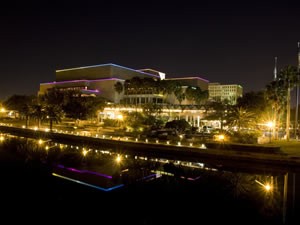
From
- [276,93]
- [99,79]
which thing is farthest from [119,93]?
[276,93]

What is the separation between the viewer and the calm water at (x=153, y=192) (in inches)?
463

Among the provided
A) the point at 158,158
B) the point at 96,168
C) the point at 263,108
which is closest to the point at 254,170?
the point at 158,158

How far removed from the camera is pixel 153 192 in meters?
14.6

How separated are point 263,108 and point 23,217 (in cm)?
3923

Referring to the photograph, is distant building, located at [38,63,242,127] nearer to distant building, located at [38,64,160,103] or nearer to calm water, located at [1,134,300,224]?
distant building, located at [38,64,160,103]

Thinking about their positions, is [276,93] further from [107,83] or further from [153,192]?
[107,83]

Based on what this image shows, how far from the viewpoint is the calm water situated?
11.8 meters

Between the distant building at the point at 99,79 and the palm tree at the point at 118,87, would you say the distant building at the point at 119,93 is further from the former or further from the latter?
the palm tree at the point at 118,87

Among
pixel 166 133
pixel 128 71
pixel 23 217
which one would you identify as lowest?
pixel 23 217

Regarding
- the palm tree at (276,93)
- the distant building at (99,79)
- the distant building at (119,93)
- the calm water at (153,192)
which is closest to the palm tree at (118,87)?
the distant building at (119,93)

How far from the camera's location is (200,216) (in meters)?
11.7

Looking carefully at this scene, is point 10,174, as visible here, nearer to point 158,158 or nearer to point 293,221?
point 158,158

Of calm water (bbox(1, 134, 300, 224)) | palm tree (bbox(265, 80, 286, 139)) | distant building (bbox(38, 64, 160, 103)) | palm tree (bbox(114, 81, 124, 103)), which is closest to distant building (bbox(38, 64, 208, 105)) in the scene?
distant building (bbox(38, 64, 160, 103))

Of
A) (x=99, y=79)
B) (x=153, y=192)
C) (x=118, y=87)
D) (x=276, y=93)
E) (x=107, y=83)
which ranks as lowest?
(x=153, y=192)
